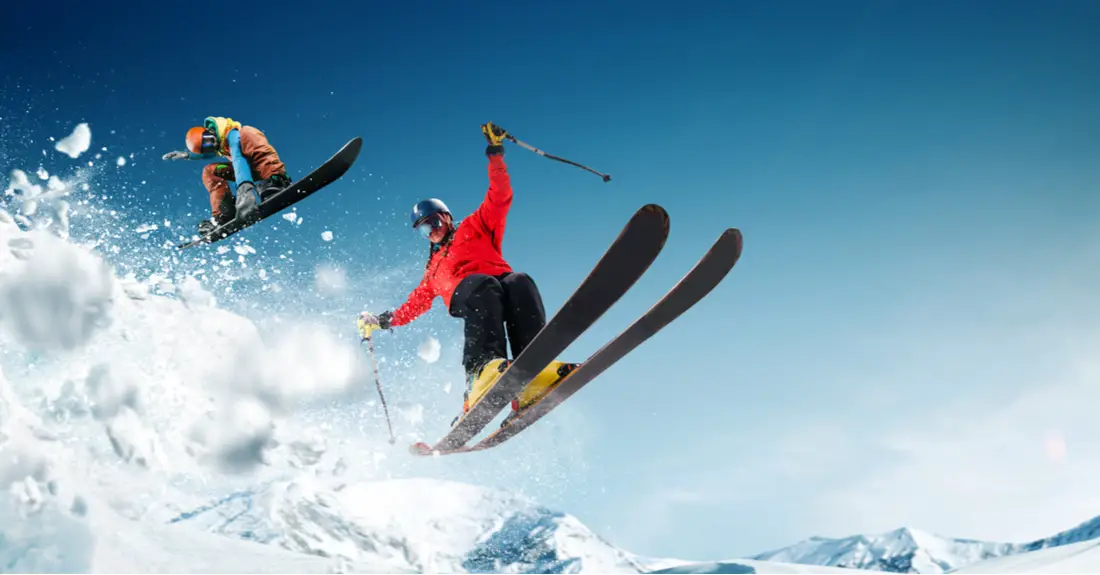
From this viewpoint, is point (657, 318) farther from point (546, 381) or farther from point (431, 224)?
point (431, 224)

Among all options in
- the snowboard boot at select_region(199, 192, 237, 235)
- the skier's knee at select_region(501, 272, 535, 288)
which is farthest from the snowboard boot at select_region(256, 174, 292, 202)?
the skier's knee at select_region(501, 272, 535, 288)

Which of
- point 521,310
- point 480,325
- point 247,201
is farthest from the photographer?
point 247,201

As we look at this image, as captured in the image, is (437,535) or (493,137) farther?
(437,535)

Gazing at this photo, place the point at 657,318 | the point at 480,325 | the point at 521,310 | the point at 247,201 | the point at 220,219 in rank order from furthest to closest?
the point at 220,219
the point at 247,201
the point at 521,310
the point at 480,325
the point at 657,318

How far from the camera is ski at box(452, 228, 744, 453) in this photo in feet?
15.5

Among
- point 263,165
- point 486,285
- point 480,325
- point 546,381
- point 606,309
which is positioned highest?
point 263,165

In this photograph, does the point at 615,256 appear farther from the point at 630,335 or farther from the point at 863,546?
the point at 863,546

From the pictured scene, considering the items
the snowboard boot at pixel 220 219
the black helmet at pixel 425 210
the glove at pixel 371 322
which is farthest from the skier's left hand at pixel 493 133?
the snowboard boot at pixel 220 219

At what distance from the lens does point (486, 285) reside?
17.6ft

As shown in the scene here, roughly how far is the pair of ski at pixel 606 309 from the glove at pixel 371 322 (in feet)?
4.90

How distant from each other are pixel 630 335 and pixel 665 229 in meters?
1.11

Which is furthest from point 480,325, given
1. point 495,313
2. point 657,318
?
point 657,318

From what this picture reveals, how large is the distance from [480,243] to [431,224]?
0.52 meters

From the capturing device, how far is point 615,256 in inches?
170
